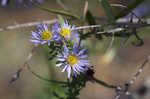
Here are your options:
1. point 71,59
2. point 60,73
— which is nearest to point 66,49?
point 71,59

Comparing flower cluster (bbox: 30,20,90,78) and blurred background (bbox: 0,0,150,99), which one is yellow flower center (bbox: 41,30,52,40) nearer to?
flower cluster (bbox: 30,20,90,78)

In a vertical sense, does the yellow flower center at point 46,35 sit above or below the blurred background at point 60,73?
above

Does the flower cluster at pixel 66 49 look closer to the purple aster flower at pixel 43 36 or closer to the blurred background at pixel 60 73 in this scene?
the purple aster flower at pixel 43 36

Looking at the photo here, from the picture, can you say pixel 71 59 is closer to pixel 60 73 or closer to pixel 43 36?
pixel 43 36

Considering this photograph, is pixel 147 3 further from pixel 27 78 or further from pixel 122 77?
pixel 27 78

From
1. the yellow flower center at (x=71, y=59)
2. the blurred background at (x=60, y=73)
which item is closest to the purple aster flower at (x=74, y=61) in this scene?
the yellow flower center at (x=71, y=59)

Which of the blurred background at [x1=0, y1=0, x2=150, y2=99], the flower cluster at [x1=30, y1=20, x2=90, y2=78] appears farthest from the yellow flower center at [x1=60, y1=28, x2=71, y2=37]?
the blurred background at [x1=0, y1=0, x2=150, y2=99]
